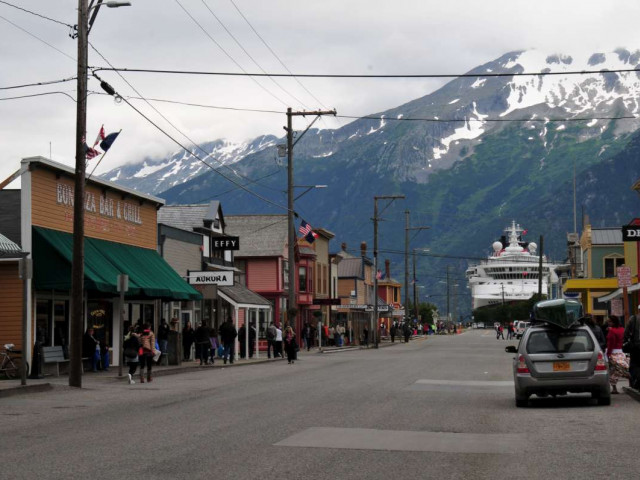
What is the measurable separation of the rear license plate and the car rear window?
246 mm

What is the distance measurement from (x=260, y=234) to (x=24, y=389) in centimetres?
4410

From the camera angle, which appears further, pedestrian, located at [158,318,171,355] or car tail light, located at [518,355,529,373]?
pedestrian, located at [158,318,171,355]

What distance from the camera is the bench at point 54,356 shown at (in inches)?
1161

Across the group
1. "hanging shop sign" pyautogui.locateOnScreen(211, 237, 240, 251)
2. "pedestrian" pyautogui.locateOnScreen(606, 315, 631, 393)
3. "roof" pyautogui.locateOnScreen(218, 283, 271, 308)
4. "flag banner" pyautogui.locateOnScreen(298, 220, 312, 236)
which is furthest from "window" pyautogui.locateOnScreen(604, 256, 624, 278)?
"pedestrian" pyautogui.locateOnScreen(606, 315, 631, 393)

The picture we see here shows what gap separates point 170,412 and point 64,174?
16.1 metres

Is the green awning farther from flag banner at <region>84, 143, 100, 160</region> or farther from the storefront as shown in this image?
flag banner at <region>84, 143, 100, 160</region>

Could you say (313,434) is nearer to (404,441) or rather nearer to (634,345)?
(404,441)

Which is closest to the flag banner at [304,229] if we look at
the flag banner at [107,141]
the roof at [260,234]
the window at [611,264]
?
the roof at [260,234]

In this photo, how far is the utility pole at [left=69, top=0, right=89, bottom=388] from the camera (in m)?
25.5

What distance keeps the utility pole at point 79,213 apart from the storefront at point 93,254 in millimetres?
2944

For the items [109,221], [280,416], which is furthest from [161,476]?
[109,221]

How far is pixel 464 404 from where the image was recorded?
19875mm

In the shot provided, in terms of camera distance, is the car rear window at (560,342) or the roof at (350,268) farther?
the roof at (350,268)

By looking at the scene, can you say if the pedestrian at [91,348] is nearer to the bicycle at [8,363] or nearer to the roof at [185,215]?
the bicycle at [8,363]
